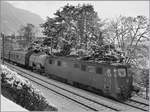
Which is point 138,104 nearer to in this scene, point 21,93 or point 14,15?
point 21,93

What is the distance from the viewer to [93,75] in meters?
14.8

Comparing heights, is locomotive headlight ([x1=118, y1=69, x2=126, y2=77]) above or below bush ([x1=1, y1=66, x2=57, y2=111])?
above

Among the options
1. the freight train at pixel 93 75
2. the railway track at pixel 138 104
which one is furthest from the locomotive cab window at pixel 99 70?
the railway track at pixel 138 104

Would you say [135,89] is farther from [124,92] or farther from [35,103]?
[35,103]

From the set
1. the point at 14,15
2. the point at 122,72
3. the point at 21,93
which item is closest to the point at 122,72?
the point at 122,72

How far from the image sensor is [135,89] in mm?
14367

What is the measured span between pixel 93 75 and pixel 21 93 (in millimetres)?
6595

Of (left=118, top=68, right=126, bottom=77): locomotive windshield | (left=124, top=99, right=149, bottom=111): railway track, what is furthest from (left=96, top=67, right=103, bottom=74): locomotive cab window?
(left=124, top=99, right=149, bottom=111): railway track

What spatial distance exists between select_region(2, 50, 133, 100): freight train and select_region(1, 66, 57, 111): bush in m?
5.14

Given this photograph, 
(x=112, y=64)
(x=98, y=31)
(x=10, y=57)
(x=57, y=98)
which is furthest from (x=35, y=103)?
(x=10, y=57)

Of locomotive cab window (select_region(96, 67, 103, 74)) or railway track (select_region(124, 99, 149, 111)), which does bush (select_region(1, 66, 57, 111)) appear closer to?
railway track (select_region(124, 99, 149, 111))

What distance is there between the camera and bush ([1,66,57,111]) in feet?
30.4

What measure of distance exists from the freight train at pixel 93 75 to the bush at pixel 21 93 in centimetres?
514

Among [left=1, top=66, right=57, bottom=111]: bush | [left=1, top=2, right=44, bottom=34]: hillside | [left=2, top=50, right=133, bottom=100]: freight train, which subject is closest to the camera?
[left=1, top=66, right=57, bottom=111]: bush
